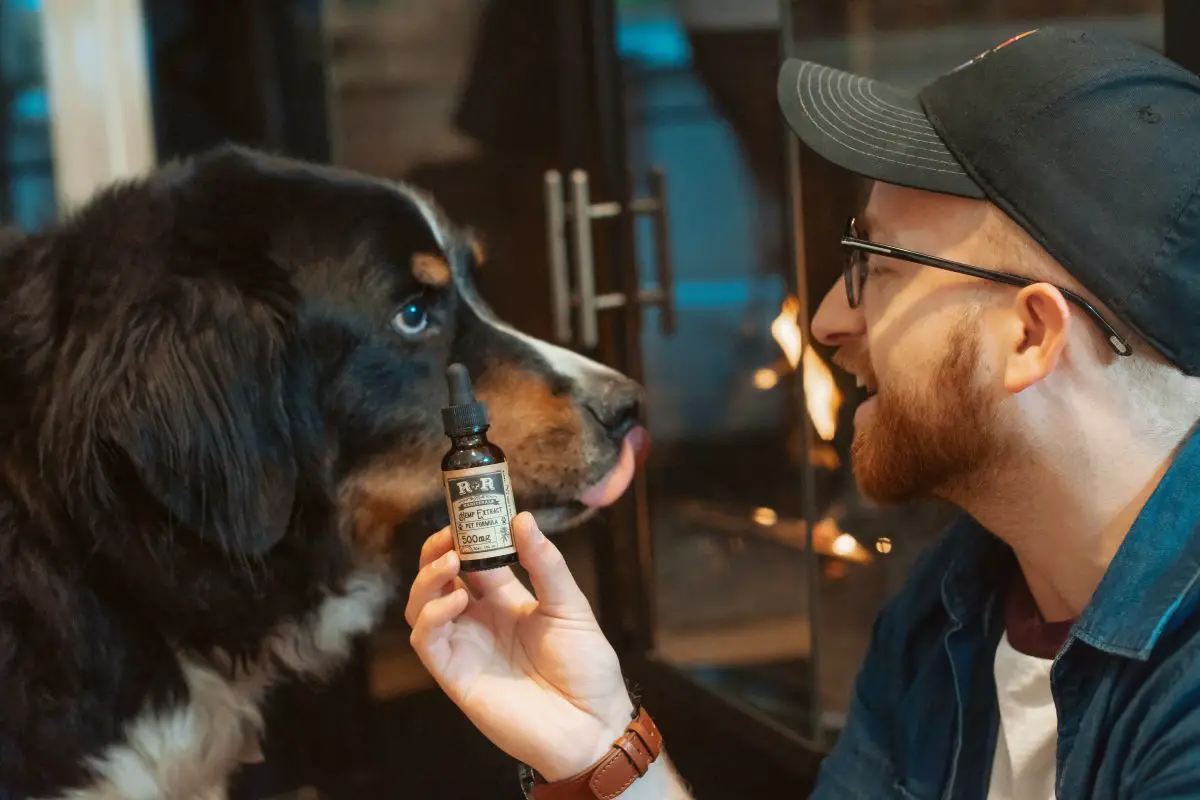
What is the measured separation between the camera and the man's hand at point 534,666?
904 millimetres

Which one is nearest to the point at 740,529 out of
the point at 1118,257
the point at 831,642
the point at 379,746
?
the point at 831,642

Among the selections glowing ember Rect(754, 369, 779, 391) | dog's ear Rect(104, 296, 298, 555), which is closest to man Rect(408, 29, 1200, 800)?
dog's ear Rect(104, 296, 298, 555)

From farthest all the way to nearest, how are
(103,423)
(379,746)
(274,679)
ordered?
(379,746) → (274,679) → (103,423)

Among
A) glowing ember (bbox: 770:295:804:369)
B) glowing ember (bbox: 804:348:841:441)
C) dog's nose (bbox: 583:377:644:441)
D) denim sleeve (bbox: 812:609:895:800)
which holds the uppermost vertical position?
dog's nose (bbox: 583:377:644:441)

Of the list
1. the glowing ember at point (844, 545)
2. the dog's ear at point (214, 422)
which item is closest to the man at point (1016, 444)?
the dog's ear at point (214, 422)

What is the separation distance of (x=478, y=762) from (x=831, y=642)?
0.76 meters

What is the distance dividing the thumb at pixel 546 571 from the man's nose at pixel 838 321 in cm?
42

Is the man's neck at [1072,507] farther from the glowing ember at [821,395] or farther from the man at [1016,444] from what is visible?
the glowing ember at [821,395]

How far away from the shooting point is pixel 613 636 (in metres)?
1.95

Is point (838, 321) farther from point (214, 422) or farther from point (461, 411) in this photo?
point (214, 422)

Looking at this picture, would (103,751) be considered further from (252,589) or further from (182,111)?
(182,111)

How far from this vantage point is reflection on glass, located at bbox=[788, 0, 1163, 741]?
4.84 ft

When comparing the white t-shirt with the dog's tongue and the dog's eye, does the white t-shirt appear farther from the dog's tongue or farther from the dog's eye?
the dog's eye

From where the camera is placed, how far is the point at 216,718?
114 centimetres
